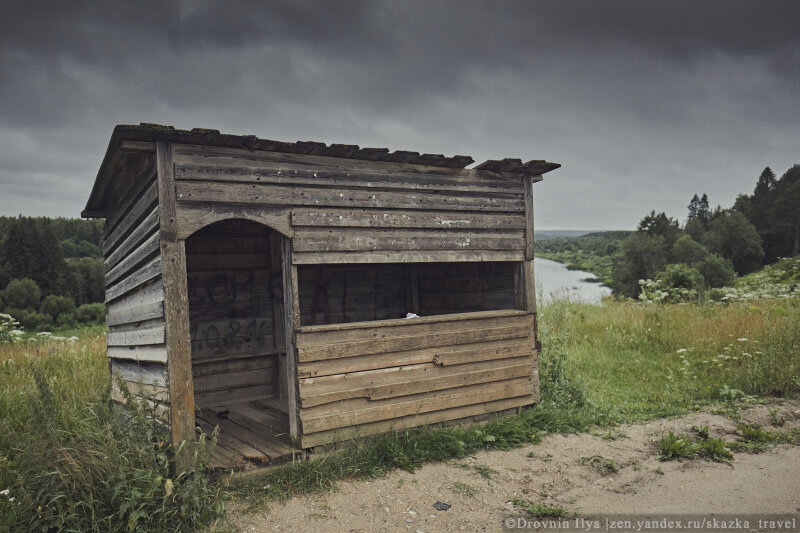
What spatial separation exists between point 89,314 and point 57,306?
8.59ft

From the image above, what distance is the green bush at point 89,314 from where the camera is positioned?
45344 mm

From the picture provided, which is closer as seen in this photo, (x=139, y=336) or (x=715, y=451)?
(x=139, y=336)

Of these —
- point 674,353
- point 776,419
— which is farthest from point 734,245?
point 776,419

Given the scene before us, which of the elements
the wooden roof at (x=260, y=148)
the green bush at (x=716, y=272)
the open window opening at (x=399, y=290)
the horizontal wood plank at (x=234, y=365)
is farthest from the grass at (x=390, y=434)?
the green bush at (x=716, y=272)

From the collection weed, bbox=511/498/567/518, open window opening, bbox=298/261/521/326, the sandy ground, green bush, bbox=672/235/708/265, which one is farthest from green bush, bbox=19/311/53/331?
green bush, bbox=672/235/708/265

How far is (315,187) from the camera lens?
5367 mm

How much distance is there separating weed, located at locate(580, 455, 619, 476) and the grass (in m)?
0.68

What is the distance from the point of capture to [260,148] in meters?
5.04

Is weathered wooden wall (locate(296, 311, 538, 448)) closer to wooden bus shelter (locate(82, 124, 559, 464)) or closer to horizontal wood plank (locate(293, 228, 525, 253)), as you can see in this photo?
wooden bus shelter (locate(82, 124, 559, 464))

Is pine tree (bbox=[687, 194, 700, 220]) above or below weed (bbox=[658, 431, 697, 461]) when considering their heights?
above

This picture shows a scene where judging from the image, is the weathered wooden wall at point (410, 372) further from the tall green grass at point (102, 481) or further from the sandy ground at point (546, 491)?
the tall green grass at point (102, 481)

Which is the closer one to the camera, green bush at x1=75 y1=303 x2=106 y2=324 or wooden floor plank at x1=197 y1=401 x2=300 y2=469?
wooden floor plank at x1=197 y1=401 x2=300 y2=469

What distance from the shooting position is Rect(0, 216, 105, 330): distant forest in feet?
144

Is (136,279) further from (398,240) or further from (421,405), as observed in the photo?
(421,405)
